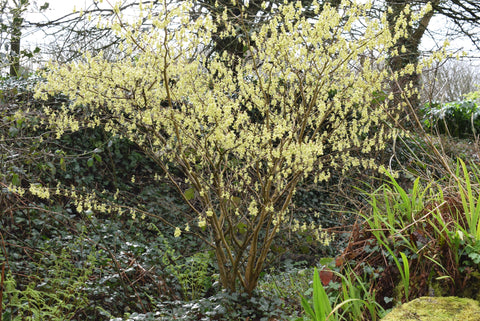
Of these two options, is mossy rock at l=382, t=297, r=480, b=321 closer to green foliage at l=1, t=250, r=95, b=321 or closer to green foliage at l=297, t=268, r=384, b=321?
green foliage at l=297, t=268, r=384, b=321

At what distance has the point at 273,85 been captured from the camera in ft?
11.5

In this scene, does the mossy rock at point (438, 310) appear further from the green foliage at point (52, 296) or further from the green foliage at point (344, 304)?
the green foliage at point (52, 296)

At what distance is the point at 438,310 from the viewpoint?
1.84 m

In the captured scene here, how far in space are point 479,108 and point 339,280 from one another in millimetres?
10653

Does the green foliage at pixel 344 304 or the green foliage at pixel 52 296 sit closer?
the green foliage at pixel 344 304

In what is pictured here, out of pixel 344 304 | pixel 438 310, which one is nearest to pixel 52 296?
pixel 344 304

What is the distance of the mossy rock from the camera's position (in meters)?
1.78

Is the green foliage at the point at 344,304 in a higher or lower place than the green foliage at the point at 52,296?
higher

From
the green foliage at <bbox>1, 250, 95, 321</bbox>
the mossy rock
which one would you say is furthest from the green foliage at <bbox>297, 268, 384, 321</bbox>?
the green foliage at <bbox>1, 250, 95, 321</bbox>

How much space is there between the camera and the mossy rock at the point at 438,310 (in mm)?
1782

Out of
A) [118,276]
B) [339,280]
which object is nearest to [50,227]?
[118,276]

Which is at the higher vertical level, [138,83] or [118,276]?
[138,83]

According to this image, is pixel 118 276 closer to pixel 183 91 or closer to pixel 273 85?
pixel 183 91

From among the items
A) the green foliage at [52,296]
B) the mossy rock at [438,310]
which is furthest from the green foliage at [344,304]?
the green foliage at [52,296]
